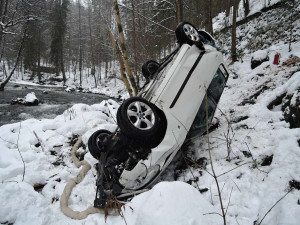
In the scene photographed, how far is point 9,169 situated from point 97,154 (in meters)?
1.64

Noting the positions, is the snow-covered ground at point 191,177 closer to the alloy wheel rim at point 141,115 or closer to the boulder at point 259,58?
the alloy wheel rim at point 141,115

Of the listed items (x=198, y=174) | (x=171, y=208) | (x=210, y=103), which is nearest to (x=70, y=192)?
(x=198, y=174)

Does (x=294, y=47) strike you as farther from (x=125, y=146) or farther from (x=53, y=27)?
(x=53, y=27)

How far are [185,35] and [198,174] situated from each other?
2.42 metres

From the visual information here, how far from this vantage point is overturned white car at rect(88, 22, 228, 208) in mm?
2943

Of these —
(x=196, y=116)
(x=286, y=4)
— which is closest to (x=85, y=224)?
(x=196, y=116)

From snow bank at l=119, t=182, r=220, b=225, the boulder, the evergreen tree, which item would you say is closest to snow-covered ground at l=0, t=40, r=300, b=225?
snow bank at l=119, t=182, r=220, b=225

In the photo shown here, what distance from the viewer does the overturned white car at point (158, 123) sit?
116 inches

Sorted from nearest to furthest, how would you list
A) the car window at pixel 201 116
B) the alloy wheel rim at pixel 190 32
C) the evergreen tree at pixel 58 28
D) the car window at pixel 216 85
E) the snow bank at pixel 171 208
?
the snow bank at pixel 171 208
the car window at pixel 201 116
the alloy wheel rim at pixel 190 32
the car window at pixel 216 85
the evergreen tree at pixel 58 28

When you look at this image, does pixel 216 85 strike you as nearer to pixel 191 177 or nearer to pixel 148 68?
pixel 148 68

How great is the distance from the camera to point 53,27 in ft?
94.2

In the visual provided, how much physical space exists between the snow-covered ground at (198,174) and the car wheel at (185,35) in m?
1.77

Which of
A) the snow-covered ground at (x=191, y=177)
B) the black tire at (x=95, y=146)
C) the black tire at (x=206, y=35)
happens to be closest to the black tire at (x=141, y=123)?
the black tire at (x=95, y=146)

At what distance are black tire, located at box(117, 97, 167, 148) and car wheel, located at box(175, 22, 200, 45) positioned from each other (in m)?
1.46
